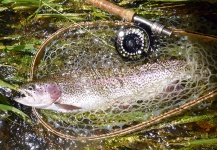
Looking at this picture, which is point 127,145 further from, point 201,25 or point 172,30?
point 201,25

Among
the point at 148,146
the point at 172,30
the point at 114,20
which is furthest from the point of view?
the point at 114,20

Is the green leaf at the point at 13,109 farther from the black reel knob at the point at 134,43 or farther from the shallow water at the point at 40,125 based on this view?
the black reel knob at the point at 134,43

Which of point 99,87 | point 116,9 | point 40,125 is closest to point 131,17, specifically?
point 116,9

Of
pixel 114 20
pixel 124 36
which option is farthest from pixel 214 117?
pixel 114 20

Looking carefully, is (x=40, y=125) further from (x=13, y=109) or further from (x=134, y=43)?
(x=134, y=43)

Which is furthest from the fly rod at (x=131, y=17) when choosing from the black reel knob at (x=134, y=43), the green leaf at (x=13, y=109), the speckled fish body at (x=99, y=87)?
the green leaf at (x=13, y=109)

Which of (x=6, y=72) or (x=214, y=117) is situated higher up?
(x=6, y=72)
